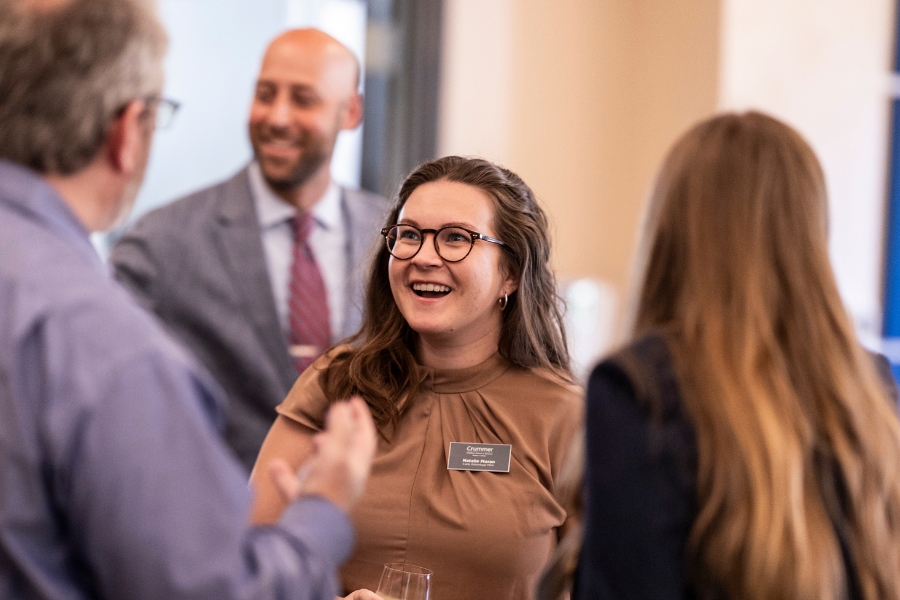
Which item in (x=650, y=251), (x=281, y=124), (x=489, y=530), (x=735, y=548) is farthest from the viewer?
(x=281, y=124)

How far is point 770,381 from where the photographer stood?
1.22 meters

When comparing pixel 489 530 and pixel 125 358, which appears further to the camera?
pixel 489 530

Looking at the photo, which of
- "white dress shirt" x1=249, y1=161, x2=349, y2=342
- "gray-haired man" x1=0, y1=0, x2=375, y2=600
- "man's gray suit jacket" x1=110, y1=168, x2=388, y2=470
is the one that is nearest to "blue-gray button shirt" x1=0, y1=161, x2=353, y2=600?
"gray-haired man" x1=0, y1=0, x2=375, y2=600

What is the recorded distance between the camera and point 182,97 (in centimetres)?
394

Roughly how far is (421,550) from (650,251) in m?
0.88

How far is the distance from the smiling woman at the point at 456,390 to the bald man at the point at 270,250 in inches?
25.9

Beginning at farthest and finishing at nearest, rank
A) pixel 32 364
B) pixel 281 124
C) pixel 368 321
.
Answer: pixel 281 124 → pixel 368 321 → pixel 32 364

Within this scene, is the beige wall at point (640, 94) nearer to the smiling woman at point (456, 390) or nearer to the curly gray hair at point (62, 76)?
the smiling woman at point (456, 390)

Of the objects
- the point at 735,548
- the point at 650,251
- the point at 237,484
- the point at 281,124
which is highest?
the point at 281,124

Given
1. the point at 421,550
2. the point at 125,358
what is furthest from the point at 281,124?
the point at 125,358

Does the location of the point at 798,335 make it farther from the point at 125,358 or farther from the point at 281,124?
the point at 281,124

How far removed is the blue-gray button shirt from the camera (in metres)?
0.96

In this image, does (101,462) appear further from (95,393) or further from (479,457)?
(479,457)

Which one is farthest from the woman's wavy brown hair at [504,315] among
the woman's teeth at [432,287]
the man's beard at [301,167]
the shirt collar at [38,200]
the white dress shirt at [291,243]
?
the shirt collar at [38,200]
